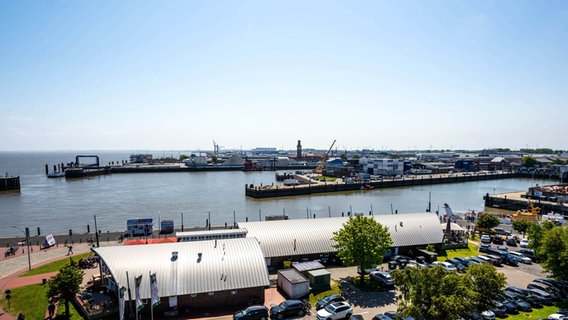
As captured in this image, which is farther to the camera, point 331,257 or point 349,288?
point 331,257

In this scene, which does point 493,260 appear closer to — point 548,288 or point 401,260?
point 548,288

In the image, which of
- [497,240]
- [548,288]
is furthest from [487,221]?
[548,288]

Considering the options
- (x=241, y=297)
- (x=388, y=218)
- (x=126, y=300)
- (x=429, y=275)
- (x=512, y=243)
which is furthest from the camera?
(x=512, y=243)

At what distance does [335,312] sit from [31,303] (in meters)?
19.1

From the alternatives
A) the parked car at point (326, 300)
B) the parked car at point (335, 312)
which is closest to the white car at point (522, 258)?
the parked car at point (326, 300)

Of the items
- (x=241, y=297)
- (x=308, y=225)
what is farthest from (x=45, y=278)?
(x=308, y=225)

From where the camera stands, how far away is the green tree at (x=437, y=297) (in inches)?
546

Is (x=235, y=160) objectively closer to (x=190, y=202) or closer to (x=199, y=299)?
(x=190, y=202)

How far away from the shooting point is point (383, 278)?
24031 mm

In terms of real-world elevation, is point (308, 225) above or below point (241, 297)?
above

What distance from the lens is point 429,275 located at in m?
14.7

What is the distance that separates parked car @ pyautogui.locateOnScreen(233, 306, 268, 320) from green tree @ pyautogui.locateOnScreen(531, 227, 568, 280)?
63.8ft

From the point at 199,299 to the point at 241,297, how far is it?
2.61m

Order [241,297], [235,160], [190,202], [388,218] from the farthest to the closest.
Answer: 1. [235,160]
2. [190,202]
3. [388,218]
4. [241,297]
